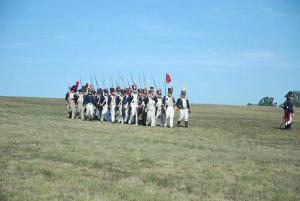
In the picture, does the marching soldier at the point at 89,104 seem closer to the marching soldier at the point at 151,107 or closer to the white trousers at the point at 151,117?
the marching soldier at the point at 151,107

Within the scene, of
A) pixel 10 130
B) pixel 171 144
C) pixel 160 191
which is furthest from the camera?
pixel 10 130

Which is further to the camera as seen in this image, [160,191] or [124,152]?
[124,152]

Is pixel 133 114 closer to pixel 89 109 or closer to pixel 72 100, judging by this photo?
pixel 89 109

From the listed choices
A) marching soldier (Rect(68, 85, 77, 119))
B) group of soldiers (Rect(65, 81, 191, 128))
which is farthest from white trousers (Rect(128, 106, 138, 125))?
marching soldier (Rect(68, 85, 77, 119))

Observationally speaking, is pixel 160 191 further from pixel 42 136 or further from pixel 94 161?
pixel 42 136

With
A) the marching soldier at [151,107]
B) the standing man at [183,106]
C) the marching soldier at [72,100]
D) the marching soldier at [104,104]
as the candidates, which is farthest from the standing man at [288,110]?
the marching soldier at [72,100]

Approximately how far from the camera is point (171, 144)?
17719 mm

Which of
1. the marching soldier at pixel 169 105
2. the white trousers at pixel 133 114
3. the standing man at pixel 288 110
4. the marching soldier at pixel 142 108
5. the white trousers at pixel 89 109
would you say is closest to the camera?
→ the marching soldier at pixel 169 105

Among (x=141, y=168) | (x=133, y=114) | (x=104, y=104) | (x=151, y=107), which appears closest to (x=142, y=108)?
(x=133, y=114)

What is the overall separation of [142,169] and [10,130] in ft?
32.1

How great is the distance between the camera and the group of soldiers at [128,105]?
28.2m

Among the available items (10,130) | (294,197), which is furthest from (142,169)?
(10,130)

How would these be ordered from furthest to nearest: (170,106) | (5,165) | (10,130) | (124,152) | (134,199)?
(170,106)
(10,130)
(124,152)
(5,165)
(134,199)

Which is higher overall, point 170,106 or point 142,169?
point 170,106
